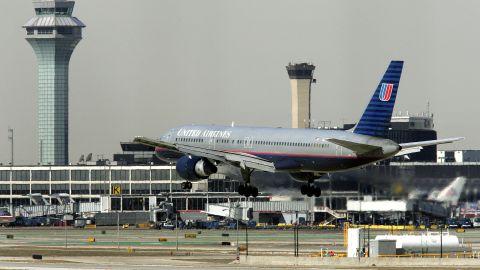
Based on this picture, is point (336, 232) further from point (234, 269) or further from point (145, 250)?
point (234, 269)

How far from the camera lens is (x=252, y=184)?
447 ft

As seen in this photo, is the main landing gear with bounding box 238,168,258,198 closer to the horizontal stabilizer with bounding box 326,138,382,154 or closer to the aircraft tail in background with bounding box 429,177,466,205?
the horizontal stabilizer with bounding box 326,138,382,154

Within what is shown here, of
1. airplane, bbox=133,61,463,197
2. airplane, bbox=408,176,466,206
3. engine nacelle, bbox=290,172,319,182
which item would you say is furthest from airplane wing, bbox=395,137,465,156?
engine nacelle, bbox=290,172,319,182

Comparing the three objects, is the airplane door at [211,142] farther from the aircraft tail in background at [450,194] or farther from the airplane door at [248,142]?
the aircraft tail in background at [450,194]

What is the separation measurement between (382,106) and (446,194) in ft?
33.9

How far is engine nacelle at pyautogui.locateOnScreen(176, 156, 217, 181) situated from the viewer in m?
133

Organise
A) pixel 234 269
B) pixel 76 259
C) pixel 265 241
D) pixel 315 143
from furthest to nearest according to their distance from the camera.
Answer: pixel 265 241 → pixel 76 259 → pixel 315 143 → pixel 234 269

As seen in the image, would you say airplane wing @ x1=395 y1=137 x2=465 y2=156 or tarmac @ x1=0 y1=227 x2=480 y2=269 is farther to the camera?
tarmac @ x1=0 y1=227 x2=480 y2=269

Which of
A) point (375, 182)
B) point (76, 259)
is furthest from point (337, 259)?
point (76, 259)

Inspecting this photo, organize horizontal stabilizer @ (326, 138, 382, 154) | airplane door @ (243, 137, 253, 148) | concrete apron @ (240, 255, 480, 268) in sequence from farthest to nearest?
airplane door @ (243, 137, 253, 148) < concrete apron @ (240, 255, 480, 268) < horizontal stabilizer @ (326, 138, 382, 154)

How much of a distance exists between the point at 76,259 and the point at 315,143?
27256 millimetres

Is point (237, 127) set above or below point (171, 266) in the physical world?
above

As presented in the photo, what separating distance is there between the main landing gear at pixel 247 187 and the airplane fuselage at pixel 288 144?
7.37 ft

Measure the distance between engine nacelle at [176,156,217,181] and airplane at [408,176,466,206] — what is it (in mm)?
20161
